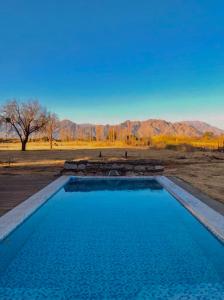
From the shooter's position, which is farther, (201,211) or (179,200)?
(179,200)

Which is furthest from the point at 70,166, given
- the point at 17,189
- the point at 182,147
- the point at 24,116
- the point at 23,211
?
the point at 24,116

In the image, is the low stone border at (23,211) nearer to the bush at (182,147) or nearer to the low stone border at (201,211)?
the low stone border at (201,211)

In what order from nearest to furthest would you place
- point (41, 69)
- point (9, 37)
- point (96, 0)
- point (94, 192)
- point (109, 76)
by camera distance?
point (94, 192) → point (96, 0) → point (9, 37) → point (41, 69) → point (109, 76)

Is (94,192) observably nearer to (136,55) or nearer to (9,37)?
(9,37)

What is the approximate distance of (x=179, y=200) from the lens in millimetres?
7438

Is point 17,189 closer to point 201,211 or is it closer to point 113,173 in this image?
point 113,173

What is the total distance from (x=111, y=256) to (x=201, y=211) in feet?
7.56

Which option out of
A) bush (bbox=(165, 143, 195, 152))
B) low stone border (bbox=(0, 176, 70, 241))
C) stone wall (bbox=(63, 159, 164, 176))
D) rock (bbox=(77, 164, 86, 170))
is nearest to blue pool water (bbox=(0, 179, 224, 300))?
low stone border (bbox=(0, 176, 70, 241))

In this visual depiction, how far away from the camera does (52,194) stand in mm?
8078

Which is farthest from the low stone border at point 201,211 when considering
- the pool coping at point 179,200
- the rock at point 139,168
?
the rock at point 139,168

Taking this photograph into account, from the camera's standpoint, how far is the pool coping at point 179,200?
4938 mm

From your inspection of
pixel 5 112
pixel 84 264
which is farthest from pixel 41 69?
pixel 84 264

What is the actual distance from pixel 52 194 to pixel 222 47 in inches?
849

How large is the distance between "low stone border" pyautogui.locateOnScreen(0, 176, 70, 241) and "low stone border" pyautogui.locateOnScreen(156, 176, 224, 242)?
2948 millimetres
